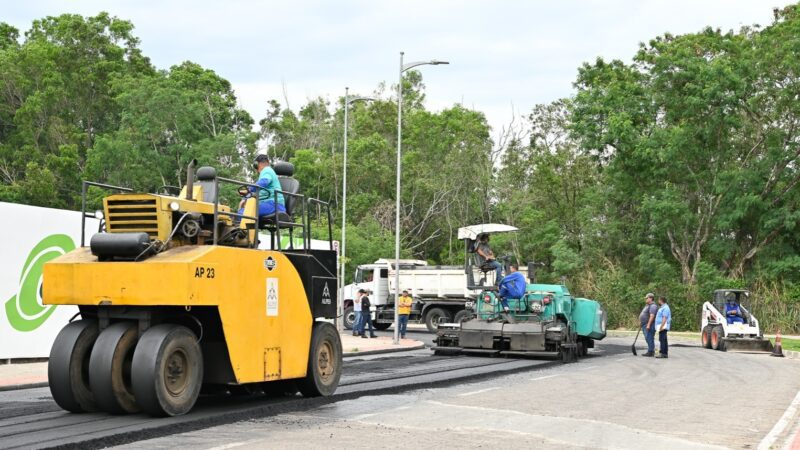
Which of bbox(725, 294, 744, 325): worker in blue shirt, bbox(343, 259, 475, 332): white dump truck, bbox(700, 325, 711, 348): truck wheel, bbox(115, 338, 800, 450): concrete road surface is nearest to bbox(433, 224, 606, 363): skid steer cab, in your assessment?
bbox(115, 338, 800, 450): concrete road surface

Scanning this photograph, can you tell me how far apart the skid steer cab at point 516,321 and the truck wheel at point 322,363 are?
32.6ft

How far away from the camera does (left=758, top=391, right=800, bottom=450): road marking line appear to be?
10.5 meters

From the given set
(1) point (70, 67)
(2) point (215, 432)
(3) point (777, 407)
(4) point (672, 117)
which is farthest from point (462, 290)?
(1) point (70, 67)

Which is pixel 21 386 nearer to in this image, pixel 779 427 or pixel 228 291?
pixel 228 291

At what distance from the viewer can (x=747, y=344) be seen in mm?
31078

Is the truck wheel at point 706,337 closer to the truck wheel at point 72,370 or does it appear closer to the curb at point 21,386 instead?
the curb at point 21,386

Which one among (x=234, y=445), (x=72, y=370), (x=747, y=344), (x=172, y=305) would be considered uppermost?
(x=172, y=305)

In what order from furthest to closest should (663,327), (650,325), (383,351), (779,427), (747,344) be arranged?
(747,344)
(650,325)
(663,327)
(383,351)
(779,427)

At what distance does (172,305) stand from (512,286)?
44.5ft

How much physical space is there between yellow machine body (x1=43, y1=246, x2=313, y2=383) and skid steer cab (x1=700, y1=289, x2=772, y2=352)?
2169 cm

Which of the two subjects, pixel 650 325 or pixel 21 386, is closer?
pixel 21 386

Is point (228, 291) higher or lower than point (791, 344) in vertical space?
higher

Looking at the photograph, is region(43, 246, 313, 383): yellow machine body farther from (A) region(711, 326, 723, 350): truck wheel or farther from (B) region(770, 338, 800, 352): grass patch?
(B) region(770, 338, 800, 352): grass patch

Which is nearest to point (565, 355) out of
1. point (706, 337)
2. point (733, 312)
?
point (706, 337)
